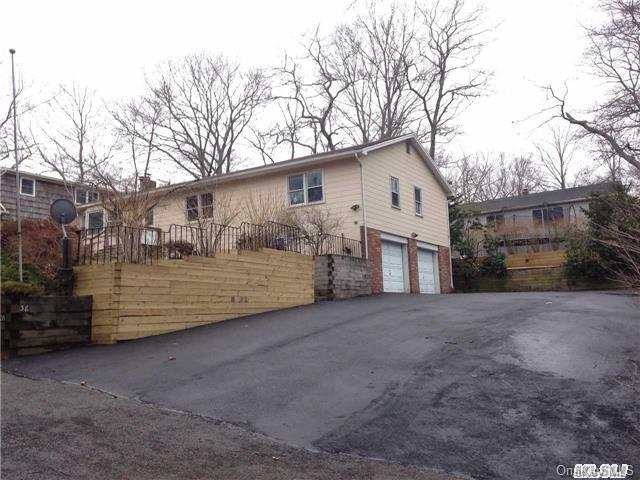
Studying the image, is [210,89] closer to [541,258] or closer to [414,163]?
[414,163]

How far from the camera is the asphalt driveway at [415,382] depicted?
194 inches

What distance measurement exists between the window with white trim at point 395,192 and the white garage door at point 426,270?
260 cm

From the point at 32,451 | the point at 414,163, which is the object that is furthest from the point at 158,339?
the point at 414,163

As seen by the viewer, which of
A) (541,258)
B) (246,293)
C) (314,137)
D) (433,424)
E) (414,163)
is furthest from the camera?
(314,137)

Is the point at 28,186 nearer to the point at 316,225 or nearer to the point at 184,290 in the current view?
the point at 316,225

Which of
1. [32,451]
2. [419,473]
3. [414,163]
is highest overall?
[414,163]

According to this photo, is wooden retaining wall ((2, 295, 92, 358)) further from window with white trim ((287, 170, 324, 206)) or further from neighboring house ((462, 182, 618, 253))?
neighboring house ((462, 182, 618, 253))

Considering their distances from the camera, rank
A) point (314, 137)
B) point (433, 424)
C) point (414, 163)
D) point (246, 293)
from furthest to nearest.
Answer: point (314, 137), point (414, 163), point (246, 293), point (433, 424)

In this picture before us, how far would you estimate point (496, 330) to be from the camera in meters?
9.36

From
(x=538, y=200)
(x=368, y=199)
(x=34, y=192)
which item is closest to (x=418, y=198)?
(x=368, y=199)

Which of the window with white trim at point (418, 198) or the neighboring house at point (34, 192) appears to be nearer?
the window with white trim at point (418, 198)

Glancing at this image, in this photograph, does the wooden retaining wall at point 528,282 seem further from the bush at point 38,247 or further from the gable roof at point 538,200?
the bush at point 38,247

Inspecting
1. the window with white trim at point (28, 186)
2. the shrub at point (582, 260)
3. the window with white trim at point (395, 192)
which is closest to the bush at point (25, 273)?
the window with white trim at point (395, 192)

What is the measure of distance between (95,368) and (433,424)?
15.9 feet
